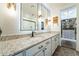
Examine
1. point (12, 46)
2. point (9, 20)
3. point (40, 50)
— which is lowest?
point (40, 50)

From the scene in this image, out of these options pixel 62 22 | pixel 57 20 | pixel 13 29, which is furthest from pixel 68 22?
pixel 13 29

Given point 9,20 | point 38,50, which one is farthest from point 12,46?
point 9,20

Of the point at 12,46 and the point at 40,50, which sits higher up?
the point at 12,46

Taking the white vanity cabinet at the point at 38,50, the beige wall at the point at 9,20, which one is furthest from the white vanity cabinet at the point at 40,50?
the beige wall at the point at 9,20

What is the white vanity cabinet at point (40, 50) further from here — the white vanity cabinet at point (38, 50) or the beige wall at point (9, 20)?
the beige wall at point (9, 20)

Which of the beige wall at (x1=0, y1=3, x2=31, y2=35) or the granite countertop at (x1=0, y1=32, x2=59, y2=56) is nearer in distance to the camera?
the granite countertop at (x1=0, y1=32, x2=59, y2=56)

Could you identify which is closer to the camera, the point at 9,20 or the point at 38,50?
the point at 38,50

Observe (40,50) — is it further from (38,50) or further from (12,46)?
(12,46)

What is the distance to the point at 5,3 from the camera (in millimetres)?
1336

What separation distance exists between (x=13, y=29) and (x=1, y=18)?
31 centimetres

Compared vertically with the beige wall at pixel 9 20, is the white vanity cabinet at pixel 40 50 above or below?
below

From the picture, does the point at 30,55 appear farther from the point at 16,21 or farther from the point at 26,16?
the point at 26,16

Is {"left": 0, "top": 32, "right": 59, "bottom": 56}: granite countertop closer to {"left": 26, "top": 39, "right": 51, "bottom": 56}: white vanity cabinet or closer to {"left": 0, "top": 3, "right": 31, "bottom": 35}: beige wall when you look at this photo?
{"left": 26, "top": 39, "right": 51, "bottom": 56}: white vanity cabinet

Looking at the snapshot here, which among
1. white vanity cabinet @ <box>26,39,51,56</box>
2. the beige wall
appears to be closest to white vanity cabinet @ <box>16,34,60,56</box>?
white vanity cabinet @ <box>26,39,51,56</box>
